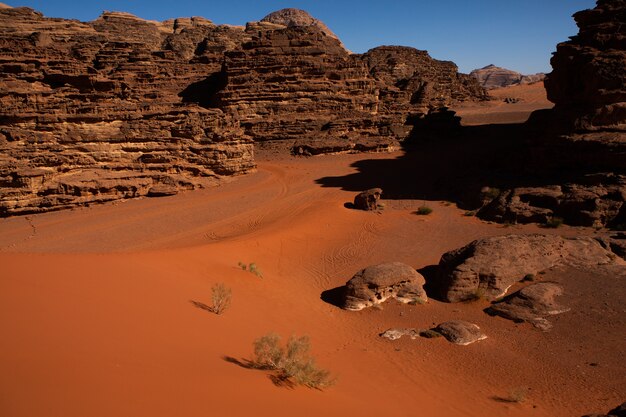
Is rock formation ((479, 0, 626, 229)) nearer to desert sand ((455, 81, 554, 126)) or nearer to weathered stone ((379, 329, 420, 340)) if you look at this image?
weathered stone ((379, 329, 420, 340))

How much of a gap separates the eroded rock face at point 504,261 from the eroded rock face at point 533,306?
0.59m

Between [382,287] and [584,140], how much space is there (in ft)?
37.7

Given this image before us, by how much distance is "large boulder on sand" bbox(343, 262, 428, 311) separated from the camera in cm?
1054

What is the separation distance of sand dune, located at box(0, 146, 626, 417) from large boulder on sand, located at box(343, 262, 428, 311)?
0.29 meters

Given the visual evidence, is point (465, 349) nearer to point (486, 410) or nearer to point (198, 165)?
point (486, 410)

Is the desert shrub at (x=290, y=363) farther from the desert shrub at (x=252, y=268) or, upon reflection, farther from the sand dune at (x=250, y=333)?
the desert shrub at (x=252, y=268)

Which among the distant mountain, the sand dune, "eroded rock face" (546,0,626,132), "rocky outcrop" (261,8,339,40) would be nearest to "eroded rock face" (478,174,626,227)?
the sand dune

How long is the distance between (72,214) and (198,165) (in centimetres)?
591

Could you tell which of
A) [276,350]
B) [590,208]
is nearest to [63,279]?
[276,350]

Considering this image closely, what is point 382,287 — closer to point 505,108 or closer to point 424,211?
point 424,211

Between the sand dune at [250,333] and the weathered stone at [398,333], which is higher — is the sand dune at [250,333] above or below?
above

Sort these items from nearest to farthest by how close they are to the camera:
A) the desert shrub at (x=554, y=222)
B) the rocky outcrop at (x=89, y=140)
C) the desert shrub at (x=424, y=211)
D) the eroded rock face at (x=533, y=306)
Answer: the eroded rock face at (x=533, y=306), the desert shrub at (x=554, y=222), the rocky outcrop at (x=89, y=140), the desert shrub at (x=424, y=211)

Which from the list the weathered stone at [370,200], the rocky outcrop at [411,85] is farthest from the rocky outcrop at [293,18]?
the weathered stone at [370,200]

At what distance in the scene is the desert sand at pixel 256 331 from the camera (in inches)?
175
